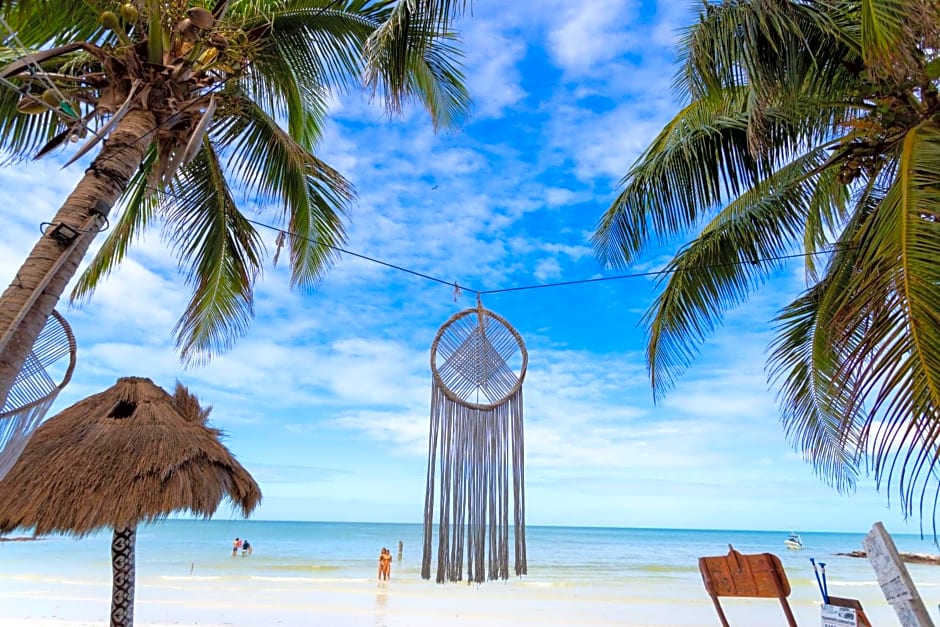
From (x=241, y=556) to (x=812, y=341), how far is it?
1944cm

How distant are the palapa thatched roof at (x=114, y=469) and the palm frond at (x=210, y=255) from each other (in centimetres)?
58

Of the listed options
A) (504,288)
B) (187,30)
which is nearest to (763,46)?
(504,288)

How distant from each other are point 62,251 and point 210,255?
2.16 m

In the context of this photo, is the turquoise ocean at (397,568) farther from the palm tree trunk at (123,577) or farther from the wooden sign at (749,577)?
the wooden sign at (749,577)

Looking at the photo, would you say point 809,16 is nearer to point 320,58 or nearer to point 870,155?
point 870,155

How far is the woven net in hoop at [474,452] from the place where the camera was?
281 cm

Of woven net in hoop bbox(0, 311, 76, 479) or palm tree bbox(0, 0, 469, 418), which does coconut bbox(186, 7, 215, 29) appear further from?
woven net in hoop bbox(0, 311, 76, 479)

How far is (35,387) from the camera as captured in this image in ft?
8.27

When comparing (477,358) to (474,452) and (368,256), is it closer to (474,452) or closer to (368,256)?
(474,452)

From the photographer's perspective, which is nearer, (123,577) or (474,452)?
(474,452)

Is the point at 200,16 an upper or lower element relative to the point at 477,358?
upper

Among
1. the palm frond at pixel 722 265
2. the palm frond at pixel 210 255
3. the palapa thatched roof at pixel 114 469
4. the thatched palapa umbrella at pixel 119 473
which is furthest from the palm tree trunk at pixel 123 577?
the palm frond at pixel 722 265

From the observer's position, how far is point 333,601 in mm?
11891

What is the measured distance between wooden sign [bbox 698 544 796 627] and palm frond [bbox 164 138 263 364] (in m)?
3.34
